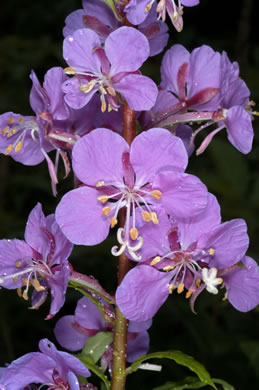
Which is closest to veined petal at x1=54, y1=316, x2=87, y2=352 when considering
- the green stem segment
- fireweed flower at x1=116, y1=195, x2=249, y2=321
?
the green stem segment

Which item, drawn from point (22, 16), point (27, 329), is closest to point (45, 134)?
point (27, 329)

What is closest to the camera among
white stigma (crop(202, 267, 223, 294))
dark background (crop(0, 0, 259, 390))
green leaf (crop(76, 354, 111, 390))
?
white stigma (crop(202, 267, 223, 294))

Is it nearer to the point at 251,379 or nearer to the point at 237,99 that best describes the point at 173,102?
the point at 237,99

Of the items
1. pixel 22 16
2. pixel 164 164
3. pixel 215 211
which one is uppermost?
pixel 164 164

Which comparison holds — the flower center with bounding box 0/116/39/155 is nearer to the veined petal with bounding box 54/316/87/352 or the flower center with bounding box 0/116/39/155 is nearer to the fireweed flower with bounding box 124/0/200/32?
the fireweed flower with bounding box 124/0/200/32

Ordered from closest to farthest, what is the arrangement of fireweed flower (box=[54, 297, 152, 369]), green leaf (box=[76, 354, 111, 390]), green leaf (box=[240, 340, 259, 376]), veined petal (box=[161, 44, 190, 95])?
green leaf (box=[76, 354, 111, 390])
veined petal (box=[161, 44, 190, 95])
fireweed flower (box=[54, 297, 152, 369])
green leaf (box=[240, 340, 259, 376])
